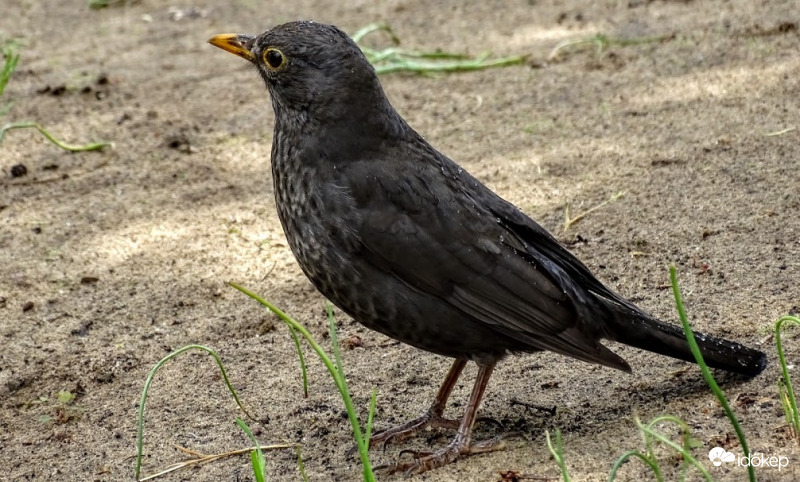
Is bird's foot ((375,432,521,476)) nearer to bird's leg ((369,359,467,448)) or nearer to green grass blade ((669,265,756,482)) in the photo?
bird's leg ((369,359,467,448))

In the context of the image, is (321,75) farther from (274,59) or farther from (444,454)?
(444,454)

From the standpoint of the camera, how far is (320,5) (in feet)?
28.2

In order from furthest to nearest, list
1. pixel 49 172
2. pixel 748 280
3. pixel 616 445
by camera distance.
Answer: pixel 49 172
pixel 748 280
pixel 616 445

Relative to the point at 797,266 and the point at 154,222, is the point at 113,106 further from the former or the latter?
the point at 797,266

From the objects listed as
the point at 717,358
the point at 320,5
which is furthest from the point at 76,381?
the point at 320,5

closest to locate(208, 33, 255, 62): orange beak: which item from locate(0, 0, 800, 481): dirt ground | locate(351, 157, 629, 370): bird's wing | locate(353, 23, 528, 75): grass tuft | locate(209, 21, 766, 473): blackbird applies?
locate(209, 21, 766, 473): blackbird

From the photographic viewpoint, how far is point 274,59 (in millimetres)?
4094

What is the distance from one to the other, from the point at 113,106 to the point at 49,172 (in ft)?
3.15

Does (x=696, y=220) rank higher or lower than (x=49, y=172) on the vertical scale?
higher

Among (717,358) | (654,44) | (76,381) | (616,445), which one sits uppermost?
(654,44)
